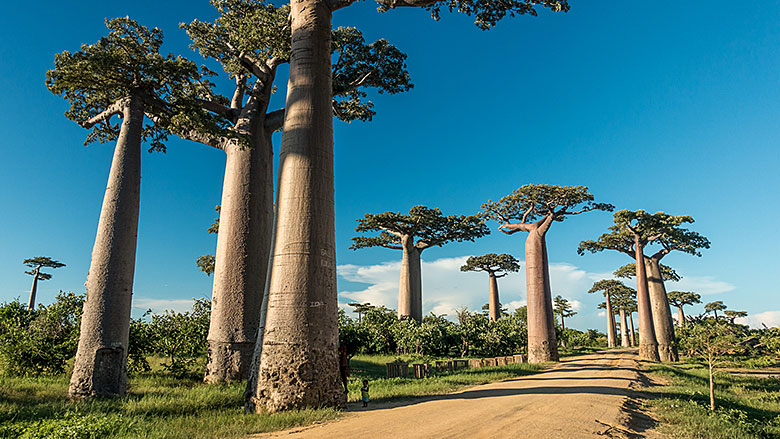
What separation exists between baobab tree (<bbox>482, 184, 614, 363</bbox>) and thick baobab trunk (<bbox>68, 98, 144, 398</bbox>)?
704 inches

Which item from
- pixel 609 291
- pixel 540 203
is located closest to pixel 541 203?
pixel 540 203

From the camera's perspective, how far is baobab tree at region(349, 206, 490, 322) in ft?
95.6

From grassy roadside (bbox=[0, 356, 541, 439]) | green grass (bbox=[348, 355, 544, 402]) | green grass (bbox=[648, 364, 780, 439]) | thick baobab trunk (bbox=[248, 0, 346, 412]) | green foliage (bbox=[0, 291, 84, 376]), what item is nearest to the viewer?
grassy roadside (bbox=[0, 356, 541, 439])

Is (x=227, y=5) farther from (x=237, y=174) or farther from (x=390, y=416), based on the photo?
(x=390, y=416)

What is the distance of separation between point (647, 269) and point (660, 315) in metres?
3.09

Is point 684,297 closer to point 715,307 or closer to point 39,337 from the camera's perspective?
point 715,307

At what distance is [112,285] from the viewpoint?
9164mm

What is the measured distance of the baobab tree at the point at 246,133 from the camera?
11.0m

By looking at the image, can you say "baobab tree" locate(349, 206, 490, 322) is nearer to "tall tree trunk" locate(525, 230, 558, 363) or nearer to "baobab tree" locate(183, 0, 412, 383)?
"tall tree trunk" locate(525, 230, 558, 363)

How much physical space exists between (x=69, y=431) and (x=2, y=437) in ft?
3.50

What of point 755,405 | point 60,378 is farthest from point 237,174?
point 755,405

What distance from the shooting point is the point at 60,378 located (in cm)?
1020

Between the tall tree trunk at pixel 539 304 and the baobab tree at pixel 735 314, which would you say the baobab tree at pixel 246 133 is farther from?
the baobab tree at pixel 735 314

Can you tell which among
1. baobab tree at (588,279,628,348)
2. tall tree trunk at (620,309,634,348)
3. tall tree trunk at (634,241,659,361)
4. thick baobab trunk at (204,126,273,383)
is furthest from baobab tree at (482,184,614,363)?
tall tree trunk at (620,309,634,348)
